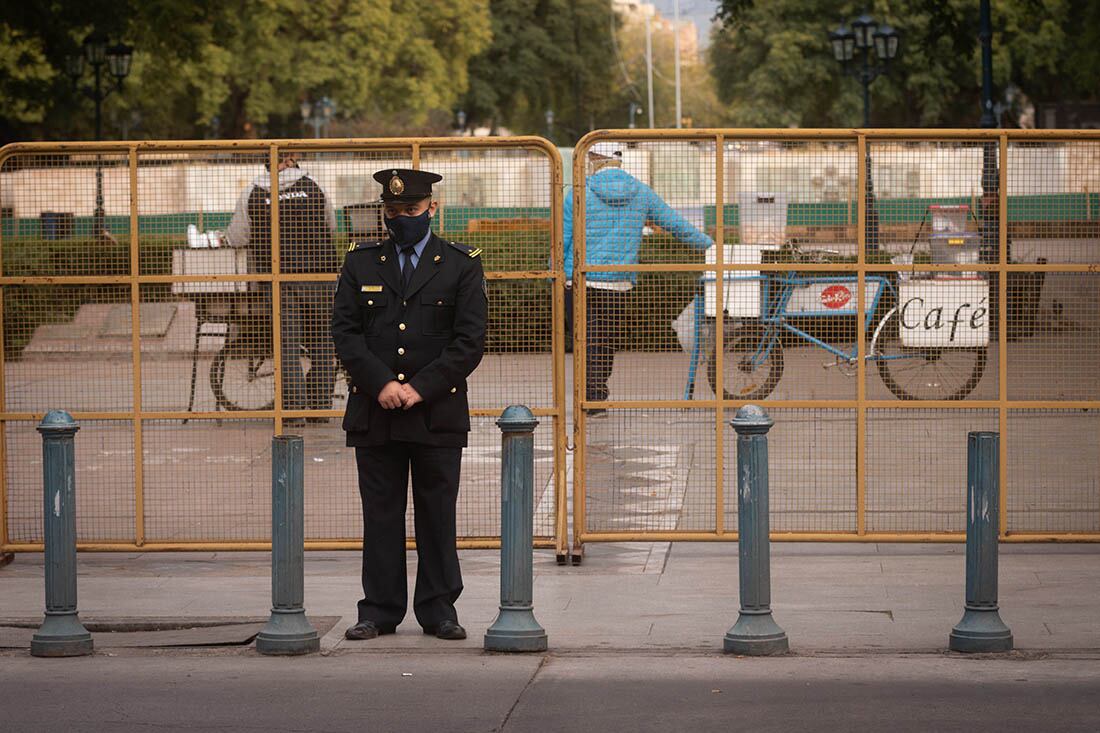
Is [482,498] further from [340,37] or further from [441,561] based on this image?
[340,37]

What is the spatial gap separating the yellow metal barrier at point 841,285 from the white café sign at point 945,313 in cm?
1

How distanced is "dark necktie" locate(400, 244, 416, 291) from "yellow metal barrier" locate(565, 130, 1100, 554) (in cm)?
162

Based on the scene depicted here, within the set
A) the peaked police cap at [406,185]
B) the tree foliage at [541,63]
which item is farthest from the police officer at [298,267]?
the tree foliage at [541,63]

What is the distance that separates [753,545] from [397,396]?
1.55 metres

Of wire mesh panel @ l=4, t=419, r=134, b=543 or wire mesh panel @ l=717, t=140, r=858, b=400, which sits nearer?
wire mesh panel @ l=717, t=140, r=858, b=400

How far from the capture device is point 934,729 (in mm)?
5988

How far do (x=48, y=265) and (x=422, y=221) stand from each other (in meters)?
2.94

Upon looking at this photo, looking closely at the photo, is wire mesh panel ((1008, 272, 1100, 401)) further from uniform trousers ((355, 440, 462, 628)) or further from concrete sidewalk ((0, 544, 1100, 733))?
uniform trousers ((355, 440, 462, 628))

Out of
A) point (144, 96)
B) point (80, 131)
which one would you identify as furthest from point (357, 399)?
point (80, 131)

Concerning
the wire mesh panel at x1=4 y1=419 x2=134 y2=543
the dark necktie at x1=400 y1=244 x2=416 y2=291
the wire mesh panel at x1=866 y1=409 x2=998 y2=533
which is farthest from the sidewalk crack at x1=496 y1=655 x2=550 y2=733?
the wire mesh panel at x1=4 y1=419 x2=134 y2=543

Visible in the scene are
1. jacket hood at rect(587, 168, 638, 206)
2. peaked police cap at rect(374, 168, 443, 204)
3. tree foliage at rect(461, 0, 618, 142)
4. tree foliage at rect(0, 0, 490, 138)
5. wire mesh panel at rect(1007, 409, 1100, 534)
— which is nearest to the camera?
peaked police cap at rect(374, 168, 443, 204)

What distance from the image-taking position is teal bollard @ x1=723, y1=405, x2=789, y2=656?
7141 mm

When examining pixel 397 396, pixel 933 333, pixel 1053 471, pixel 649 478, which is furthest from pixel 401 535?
pixel 1053 471

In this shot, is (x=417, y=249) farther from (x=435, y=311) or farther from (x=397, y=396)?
(x=397, y=396)
